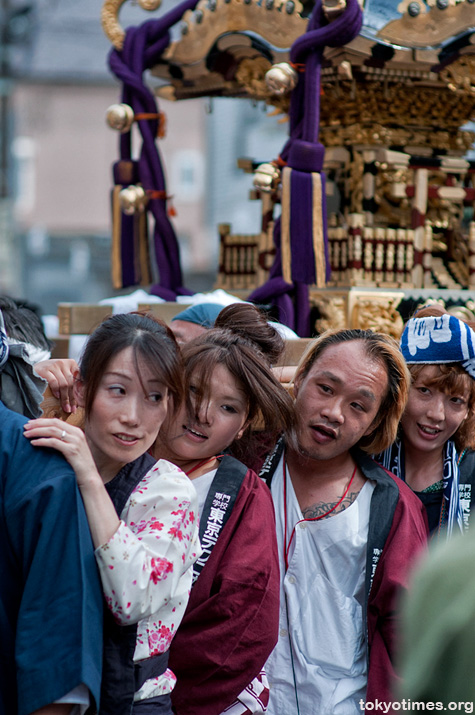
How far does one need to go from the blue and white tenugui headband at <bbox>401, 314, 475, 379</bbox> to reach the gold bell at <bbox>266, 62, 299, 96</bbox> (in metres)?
1.54

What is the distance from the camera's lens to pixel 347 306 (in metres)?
4.14

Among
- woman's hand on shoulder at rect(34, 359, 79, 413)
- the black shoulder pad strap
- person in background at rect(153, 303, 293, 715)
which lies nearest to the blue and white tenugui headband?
person in background at rect(153, 303, 293, 715)

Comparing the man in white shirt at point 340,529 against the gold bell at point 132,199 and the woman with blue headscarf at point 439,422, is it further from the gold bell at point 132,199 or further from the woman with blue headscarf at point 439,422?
the gold bell at point 132,199

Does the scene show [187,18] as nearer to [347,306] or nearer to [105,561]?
[347,306]

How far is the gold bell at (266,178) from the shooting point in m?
3.95

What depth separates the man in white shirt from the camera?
225 centimetres

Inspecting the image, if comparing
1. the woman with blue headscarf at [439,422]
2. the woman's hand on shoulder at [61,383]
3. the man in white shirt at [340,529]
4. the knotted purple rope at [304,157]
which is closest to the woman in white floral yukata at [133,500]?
the woman's hand on shoulder at [61,383]

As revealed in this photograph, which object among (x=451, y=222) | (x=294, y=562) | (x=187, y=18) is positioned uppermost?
(x=187, y=18)

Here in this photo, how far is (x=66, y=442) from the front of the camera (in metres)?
1.63

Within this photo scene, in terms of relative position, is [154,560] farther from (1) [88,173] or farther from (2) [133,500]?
(1) [88,173]

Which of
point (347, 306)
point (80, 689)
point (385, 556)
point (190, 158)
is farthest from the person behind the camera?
point (190, 158)

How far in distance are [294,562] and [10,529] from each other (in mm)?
1002

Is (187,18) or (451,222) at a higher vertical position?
(187,18)

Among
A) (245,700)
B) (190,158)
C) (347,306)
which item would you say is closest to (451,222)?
(347,306)
